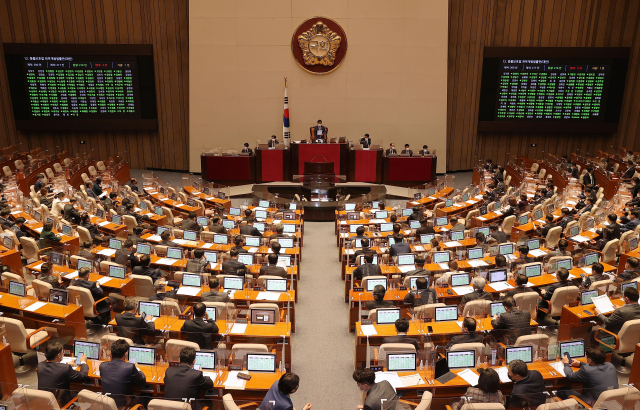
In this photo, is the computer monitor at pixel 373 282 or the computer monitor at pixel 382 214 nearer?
the computer monitor at pixel 373 282

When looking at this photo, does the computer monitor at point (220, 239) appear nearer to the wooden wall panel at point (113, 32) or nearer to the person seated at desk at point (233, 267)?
the person seated at desk at point (233, 267)

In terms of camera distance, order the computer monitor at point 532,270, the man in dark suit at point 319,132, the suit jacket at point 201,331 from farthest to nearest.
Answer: the man in dark suit at point 319,132 → the computer monitor at point 532,270 → the suit jacket at point 201,331

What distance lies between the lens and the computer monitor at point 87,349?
6.33 m

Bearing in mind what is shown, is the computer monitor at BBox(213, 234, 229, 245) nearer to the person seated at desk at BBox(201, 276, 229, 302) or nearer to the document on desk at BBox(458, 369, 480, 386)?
the person seated at desk at BBox(201, 276, 229, 302)

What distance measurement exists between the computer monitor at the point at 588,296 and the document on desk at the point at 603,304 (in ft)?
0.21

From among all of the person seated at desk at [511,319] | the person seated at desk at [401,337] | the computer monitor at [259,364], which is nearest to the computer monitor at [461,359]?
the person seated at desk at [401,337]

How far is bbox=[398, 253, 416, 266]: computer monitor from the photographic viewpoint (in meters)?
9.70

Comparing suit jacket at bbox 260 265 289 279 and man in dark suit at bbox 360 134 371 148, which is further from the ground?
man in dark suit at bbox 360 134 371 148

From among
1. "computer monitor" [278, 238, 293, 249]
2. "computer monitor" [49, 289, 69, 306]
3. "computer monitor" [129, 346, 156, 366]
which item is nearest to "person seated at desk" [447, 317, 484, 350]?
"computer monitor" [129, 346, 156, 366]

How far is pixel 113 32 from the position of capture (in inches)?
822

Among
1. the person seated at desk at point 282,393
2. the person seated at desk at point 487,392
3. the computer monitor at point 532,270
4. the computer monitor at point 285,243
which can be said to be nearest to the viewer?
the person seated at desk at point 282,393

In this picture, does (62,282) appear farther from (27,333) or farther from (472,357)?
(472,357)

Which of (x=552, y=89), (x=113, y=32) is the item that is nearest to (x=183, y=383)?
(x=113, y=32)

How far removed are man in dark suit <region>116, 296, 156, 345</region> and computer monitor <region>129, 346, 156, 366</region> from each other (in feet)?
0.88
